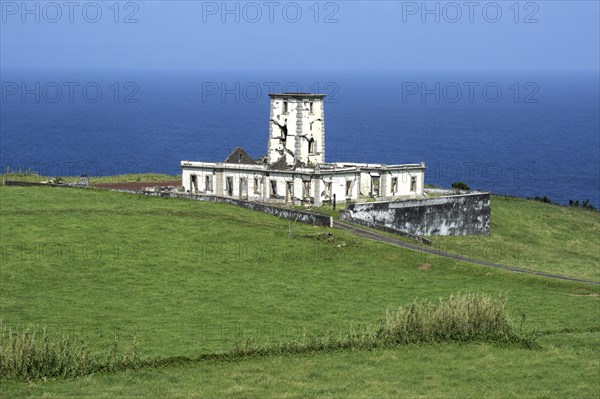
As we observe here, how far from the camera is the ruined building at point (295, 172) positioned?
82.6 m

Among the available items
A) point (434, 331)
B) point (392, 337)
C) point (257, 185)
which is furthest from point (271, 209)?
point (392, 337)

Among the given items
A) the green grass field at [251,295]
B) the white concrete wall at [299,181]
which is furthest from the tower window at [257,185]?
the green grass field at [251,295]

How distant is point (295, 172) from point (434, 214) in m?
11.0

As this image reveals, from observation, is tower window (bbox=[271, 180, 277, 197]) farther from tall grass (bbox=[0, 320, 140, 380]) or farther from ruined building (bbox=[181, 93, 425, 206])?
tall grass (bbox=[0, 320, 140, 380])

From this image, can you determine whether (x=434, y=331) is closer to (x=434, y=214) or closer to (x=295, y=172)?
(x=295, y=172)

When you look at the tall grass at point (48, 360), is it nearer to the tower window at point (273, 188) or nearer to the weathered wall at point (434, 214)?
the weathered wall at point (434, 214)

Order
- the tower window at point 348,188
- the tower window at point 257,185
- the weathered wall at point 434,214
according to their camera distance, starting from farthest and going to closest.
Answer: the tower window at point 257,185, the tower window at point 348,188, the weathered wall at point 434,214

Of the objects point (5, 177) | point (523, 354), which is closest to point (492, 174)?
point (5, 177)

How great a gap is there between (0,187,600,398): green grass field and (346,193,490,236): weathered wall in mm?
1764

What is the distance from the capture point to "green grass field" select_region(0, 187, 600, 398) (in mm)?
38812

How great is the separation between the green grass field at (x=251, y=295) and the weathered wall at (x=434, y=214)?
69.4 inches

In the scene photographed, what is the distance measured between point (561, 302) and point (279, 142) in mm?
34778

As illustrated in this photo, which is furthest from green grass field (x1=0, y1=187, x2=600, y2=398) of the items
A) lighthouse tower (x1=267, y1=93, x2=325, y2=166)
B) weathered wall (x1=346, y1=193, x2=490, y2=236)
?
lighthouse tower (x1=267, y1=93, x2=325, y2=166)

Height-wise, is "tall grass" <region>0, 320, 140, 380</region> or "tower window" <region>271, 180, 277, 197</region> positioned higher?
"tower window" <region>271, 180, 277, 197</region>
